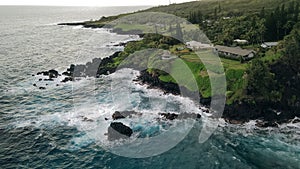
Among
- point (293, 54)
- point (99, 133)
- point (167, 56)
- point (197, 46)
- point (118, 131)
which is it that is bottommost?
point (99, 133)

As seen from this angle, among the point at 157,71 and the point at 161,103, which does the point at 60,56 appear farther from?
the point at 161,103

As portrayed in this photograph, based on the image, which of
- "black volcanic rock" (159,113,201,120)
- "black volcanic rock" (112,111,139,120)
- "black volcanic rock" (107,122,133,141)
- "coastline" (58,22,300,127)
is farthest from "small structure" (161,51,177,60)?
"black volcanic rock" (107,122,133,141)

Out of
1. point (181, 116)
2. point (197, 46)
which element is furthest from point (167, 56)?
point (181, 116)

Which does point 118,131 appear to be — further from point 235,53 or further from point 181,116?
point 235,53

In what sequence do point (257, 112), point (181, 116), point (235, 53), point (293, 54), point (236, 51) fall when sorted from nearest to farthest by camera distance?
point (257, 112)
point (181, 116)
point (293, 54)
point (235, 53)
point (236, 51)

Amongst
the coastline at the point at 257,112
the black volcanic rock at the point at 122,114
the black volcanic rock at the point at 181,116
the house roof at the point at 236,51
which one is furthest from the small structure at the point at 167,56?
the black volcanic rock at the point at 181,116

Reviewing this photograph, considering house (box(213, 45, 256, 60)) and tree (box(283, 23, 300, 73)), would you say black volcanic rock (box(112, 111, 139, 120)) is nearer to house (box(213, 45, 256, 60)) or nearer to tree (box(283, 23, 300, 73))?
house (box(213, 45, 256, 60))

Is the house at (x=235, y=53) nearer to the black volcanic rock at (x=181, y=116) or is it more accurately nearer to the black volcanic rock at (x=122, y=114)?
the black volcanic rock at (x=181, y=116)
